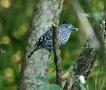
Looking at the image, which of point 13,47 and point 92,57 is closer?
point 92,57

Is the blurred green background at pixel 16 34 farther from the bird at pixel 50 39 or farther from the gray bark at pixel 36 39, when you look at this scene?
the gray bark at pixel 36 39

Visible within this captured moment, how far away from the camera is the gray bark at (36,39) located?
9.41 feet

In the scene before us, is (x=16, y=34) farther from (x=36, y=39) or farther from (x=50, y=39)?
(x=36, y=39)

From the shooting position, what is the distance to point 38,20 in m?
2.99

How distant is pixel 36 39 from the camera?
9.68 ft

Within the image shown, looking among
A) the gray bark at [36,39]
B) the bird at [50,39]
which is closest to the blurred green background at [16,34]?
the bird at [50,39]

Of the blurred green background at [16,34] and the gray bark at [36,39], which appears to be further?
the blurred green background at [16,34]

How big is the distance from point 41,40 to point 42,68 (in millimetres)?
198

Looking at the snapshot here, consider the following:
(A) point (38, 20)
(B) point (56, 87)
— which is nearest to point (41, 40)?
(A) point (38, 20)

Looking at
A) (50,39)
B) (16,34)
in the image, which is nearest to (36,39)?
(50,39)

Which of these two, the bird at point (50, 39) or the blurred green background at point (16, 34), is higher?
the bird at point (50, 39)

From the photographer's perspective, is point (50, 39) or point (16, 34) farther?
point (16, 34)

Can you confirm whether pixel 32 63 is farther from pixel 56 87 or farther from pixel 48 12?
pixel 56 87

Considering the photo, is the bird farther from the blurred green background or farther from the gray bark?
the blurred green background
